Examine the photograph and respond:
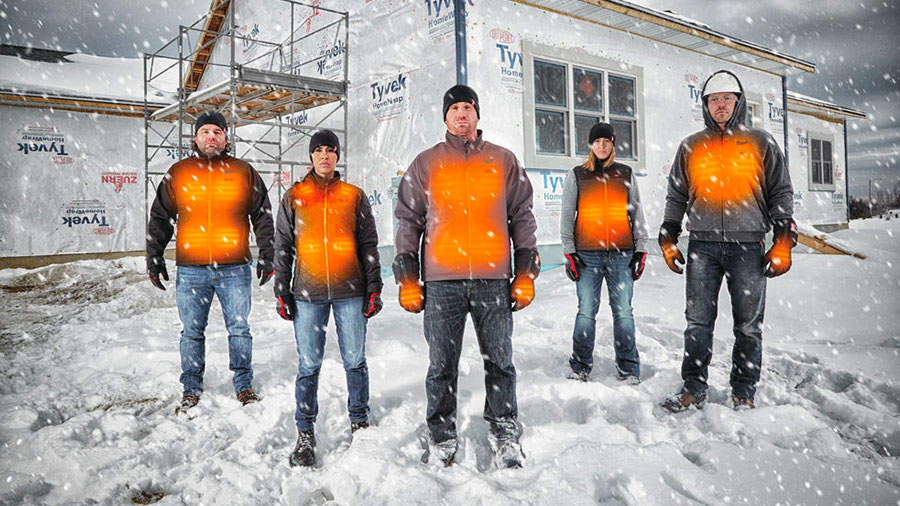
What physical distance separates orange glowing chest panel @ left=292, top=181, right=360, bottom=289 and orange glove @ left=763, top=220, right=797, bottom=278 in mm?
2446

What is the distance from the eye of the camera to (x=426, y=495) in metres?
2.29

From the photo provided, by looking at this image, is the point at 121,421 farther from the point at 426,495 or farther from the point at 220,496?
the point at 426,495

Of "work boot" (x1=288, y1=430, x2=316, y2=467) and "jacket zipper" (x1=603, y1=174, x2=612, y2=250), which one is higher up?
"jacket zipper" (x1=603, y1=174, x2=612, y2=250)

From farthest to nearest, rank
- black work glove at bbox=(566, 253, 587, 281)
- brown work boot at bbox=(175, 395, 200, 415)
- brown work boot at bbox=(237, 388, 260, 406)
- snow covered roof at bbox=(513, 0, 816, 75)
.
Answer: snow covered roof at bbox=(513, 0, 816, 75) < black work glove at bbox=(566, 253, 587, 281) < brown work boot at bbox=(237, 388, 260, 406) < brown work boot at bbox=(175, 395, 200, 415)

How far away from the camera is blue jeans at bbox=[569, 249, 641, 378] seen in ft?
12.7

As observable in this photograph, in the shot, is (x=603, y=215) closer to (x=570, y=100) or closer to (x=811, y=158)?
(x=570, y=100)

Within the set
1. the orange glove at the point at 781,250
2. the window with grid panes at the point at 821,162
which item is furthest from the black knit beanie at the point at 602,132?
the window with grid panes at the point at 821,162

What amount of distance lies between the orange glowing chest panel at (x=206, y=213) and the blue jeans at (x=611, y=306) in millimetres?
2519

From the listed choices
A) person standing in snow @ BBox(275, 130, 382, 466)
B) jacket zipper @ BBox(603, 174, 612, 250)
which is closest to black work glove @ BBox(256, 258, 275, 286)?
person standing in snow @ BBox(275, 130, 382, 466)

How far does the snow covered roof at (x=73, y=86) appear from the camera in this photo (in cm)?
1170

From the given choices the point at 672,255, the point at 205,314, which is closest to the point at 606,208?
the point at 672,255

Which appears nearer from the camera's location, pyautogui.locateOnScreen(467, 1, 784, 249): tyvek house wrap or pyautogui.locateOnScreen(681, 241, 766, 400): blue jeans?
pyautogui.locateOnScreen(681, 241, 766, 400): blue jeans

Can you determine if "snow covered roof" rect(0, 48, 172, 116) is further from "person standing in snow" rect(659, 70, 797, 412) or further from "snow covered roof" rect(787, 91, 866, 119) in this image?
"snow covered roof" rect(787, 91, 866, 119)

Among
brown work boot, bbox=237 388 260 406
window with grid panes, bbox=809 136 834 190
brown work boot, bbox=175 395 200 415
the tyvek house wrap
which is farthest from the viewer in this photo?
window with grid panes, bbox=809 136 834 190
